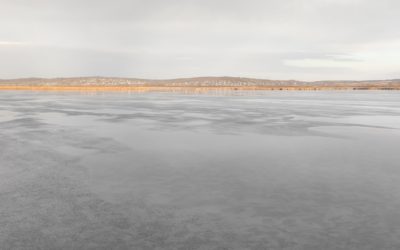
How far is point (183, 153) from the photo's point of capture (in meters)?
10.8

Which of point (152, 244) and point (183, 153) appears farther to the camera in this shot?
point (183, 153)

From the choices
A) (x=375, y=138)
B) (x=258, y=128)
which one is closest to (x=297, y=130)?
(x=258, y=128)

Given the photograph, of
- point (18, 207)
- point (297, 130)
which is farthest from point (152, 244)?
point (297, 130)

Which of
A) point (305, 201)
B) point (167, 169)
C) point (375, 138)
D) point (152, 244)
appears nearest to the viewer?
point (152, 244)

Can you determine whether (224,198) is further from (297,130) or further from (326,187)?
(297,130)

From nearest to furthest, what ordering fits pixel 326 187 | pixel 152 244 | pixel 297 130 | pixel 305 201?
pixel 152 244 → pixel 305 201 → pixel 326 187 → pixel 297 130

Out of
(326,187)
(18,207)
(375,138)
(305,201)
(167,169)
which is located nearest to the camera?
(18,207)

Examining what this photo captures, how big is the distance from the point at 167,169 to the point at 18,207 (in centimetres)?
351

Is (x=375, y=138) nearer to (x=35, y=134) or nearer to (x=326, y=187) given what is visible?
(x=326, y=187)

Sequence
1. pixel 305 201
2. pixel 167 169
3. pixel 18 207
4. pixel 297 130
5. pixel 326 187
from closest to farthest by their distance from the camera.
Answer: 1. pixel 18 207
2. pixel 305 201
3. pixel 326 187
4. pixel 167 169
5. pixel 297 130

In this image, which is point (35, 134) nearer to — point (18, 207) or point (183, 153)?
point (183, 153)

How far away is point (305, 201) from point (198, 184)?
6.91ft

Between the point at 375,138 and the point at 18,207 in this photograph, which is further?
the point at 375,138

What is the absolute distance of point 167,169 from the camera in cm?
880
